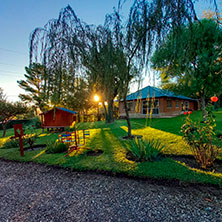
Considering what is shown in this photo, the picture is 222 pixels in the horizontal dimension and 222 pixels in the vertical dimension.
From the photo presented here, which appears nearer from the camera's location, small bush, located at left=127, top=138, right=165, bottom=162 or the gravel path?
the gravel path

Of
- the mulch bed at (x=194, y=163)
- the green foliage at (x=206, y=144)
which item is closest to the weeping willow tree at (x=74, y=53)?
the green foliage at (x=206, y=144)

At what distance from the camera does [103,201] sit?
2053 mm

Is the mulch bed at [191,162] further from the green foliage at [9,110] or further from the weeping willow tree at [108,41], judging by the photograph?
the green foliage at [9,110]

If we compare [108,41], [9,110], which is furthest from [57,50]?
[9,110]

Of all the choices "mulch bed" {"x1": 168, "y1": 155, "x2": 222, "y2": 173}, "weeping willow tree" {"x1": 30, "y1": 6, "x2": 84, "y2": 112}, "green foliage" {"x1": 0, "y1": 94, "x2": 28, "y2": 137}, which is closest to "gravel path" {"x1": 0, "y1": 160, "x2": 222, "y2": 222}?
"mulch bed" {"x1": 168, "y1": 155, "x2": 222, "y2": 173}

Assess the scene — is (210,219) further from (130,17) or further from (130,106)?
(130,106)

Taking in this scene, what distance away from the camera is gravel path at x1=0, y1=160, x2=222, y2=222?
1.74 m

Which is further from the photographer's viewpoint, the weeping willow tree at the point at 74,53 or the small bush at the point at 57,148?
the small bush at the point at 57,148

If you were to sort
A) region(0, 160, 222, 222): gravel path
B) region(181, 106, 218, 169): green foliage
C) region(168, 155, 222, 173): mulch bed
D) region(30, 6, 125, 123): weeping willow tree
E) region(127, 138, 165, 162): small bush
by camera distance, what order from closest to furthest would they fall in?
region(0, 160, 222, 222): gravel path, region(30, 6, 125, 123): weeping willow tree, region(168, 155, 222, 173): mulch bed, region(181, 106, 218, 169): green foliage, region(127, 138, 165, 162): small bush

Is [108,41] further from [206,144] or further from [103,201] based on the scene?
[206,144]

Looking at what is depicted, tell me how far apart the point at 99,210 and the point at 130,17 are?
9.67 feet

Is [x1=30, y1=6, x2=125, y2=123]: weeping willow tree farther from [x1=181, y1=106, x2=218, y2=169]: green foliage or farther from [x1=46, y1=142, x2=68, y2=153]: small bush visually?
[x1=46, y1=142, x2=68, y2=153]: small bush

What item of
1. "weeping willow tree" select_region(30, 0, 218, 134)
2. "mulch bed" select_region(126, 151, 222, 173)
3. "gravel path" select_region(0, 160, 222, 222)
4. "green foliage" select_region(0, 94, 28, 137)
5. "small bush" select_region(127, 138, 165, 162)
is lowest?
"gravel path" select_region(0, 160, 222, 222)

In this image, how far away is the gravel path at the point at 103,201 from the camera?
1.74 m
